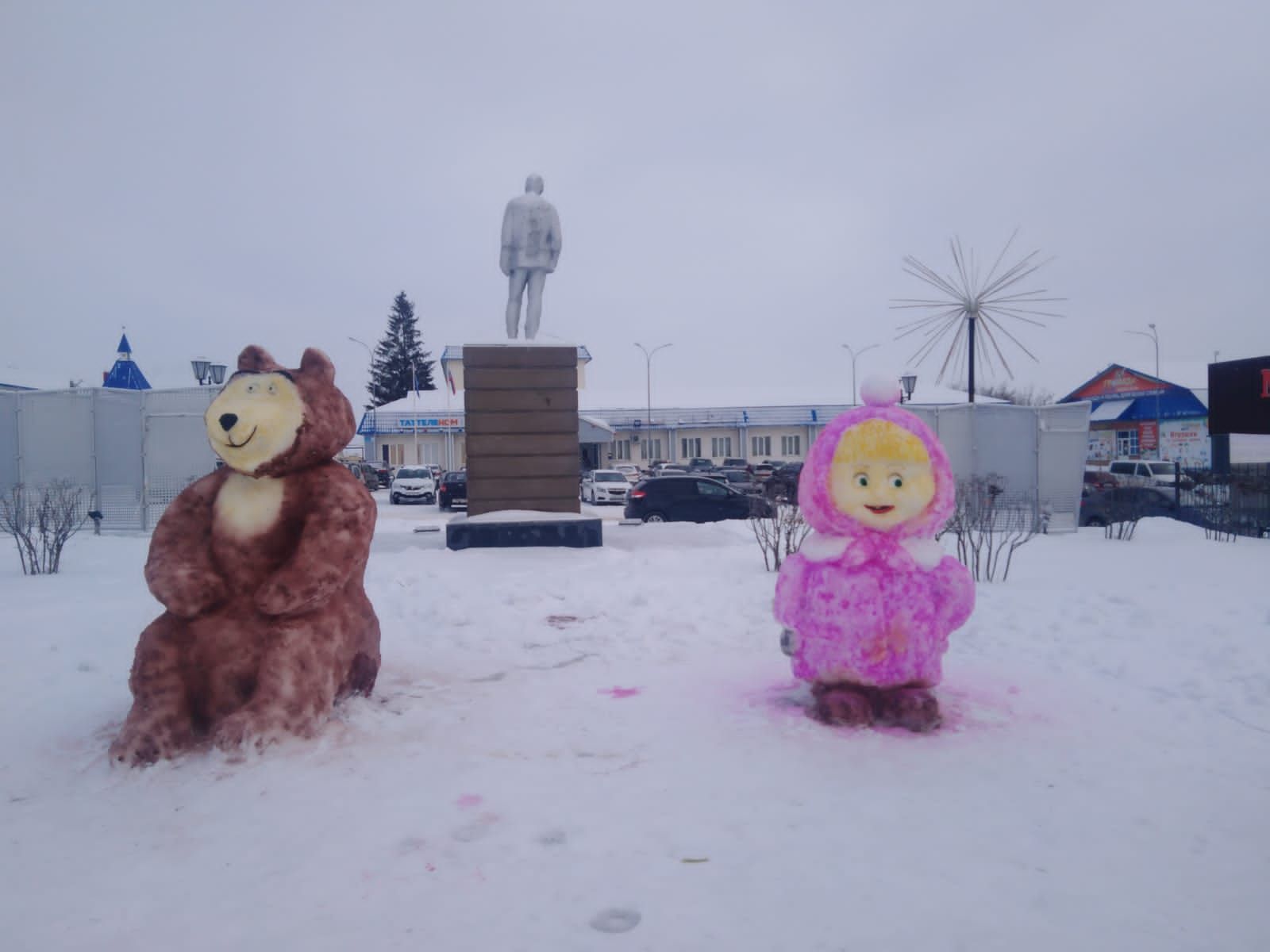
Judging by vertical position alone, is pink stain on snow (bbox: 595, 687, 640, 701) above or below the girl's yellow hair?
below

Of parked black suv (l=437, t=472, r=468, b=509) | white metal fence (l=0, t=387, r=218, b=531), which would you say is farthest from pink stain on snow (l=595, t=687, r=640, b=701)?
parked black suv (l=437, t=472, r=468, b=509)

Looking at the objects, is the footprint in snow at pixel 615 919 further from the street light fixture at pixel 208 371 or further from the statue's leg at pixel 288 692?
the street light fixture at pixel 208 371

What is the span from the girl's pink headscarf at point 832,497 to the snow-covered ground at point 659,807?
999mm

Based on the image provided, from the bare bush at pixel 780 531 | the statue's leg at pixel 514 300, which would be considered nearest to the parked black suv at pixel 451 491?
the statue's leg at pixel 514 300

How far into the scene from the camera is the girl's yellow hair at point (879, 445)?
4277mm

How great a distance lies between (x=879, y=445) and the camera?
14.1 feet

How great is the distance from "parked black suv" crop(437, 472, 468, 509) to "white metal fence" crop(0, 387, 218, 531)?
9199 mm

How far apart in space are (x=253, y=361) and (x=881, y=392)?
3.26 m

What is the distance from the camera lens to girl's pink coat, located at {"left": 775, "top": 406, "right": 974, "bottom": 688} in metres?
4.23

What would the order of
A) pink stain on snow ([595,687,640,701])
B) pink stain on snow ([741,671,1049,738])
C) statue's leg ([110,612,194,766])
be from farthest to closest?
1. pink stain on snow ([595,687,640,701])
2. pink stain on snow ([741,671,1049,738])
3. statue's leg ([110,612,194,766])

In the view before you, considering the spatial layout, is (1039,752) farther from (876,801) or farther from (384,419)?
(384,419)

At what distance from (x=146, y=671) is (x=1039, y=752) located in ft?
13.2

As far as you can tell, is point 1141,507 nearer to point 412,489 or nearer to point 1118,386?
point 412,489

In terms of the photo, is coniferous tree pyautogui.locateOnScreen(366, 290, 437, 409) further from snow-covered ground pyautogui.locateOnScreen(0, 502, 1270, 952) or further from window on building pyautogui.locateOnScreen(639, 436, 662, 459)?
snow-covered ground pyautogui.locateOnScreen(0, 502, 1270, 952)
